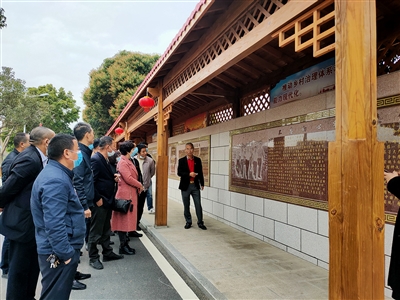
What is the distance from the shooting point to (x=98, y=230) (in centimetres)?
419

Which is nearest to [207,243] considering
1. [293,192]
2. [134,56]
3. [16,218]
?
[293,192]

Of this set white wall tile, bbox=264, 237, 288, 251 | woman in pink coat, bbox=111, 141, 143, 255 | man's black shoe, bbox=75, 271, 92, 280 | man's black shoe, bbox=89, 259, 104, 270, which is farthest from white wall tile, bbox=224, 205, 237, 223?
man's black shoe, bbox=75, 271, 92, 280

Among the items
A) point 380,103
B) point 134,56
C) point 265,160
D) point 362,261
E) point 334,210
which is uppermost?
point 134,56

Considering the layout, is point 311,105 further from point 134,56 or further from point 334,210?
point 134,56

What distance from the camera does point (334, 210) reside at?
1926 mm

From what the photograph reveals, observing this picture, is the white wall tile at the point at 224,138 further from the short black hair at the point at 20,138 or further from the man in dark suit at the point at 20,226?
the man in dark suit at the point at 20,226

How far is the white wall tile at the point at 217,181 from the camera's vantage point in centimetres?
682

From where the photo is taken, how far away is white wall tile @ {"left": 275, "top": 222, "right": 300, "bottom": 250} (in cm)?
432

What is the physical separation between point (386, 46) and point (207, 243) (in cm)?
377

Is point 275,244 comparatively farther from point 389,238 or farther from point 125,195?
point 125,195

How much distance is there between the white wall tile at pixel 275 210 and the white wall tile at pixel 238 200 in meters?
0.76

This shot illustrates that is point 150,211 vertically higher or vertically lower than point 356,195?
lower

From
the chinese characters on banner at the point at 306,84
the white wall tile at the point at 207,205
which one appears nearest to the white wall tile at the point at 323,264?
the chinese characters on banner at the point at 306,84

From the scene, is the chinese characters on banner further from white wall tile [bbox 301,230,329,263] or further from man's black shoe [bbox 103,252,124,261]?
man's black shoe [bbox 103,252,124,261]
